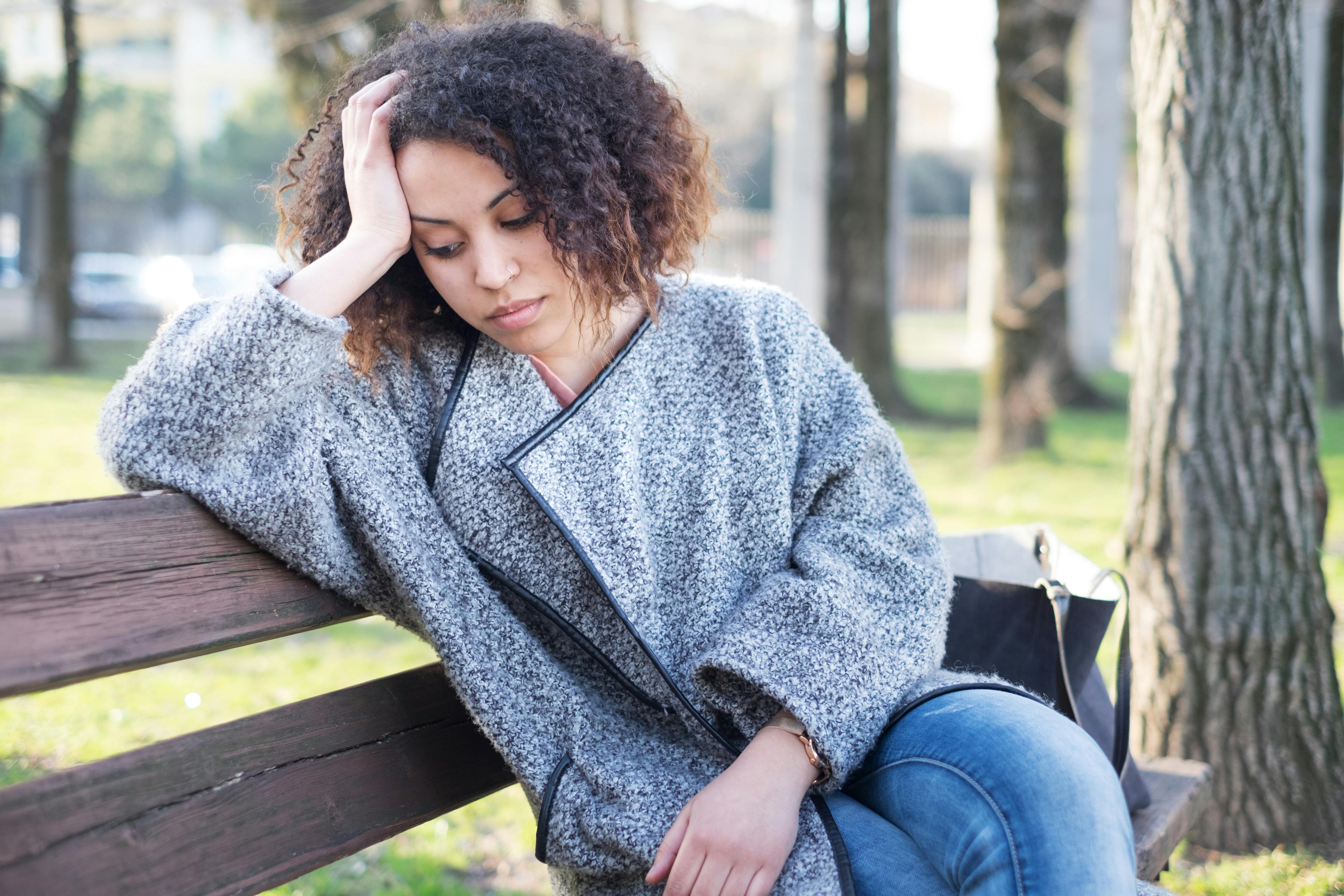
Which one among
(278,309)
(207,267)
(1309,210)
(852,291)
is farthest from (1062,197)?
(207,267)

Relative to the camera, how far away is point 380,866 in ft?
8.92

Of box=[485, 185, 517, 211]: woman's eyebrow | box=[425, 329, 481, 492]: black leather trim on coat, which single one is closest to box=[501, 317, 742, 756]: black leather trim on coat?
box=[425, 329, 481, 492]: black leather trim on coat

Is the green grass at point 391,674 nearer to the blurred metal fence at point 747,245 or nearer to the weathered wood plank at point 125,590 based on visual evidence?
the weathered wood plank at point 125,590

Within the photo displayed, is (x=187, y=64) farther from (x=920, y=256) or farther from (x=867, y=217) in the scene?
(x=867, y=217)

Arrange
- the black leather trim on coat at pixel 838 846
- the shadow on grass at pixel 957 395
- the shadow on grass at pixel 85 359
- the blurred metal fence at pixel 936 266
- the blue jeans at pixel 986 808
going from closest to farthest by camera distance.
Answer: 1. the blue jeans at pixel 986 808
2. the black leather trim on coat at pixel 838 846
3. the shadow on grass at pixel 957 395
4. the shadow on grass at pixel 85 359
5. the blurred metal fence at pixel 936 266

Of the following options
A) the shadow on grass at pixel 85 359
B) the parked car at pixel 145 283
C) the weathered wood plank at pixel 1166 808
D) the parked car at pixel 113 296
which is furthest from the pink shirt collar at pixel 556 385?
the parked car at pixel 113 296

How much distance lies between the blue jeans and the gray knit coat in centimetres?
7

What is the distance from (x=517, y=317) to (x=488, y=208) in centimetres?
16

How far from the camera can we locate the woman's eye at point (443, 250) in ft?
5.68

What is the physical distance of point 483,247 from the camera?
1.71 m

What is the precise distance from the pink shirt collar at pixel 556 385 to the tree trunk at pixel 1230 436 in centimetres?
159

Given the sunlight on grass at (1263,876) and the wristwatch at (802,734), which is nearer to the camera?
the wristwatch at (802,734)

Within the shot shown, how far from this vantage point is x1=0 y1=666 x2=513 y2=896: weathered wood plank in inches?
49.9

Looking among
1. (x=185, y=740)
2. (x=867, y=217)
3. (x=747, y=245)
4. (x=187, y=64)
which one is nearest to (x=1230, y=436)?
(x=185, y=740)
